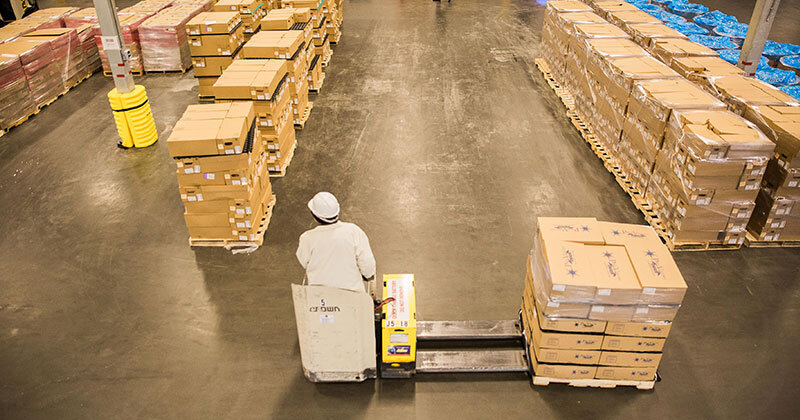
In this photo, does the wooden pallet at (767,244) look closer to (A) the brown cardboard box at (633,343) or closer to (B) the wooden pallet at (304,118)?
(A) the brown cardboard box at (633,343)

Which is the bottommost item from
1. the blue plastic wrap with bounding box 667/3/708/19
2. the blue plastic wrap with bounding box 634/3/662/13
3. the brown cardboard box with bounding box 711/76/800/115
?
the blue plastic wrap with bounding box 667/3/708/19

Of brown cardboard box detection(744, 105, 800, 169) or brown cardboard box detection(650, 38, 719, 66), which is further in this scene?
brown cardboard box detection(650, 38, 719, 66)

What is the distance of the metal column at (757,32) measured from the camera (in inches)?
293

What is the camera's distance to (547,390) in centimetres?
436

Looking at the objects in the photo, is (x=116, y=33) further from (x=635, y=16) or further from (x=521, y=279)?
(x=635, y=16)

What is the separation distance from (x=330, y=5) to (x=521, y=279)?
389 inches

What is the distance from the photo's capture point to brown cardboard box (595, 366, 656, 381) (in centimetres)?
424

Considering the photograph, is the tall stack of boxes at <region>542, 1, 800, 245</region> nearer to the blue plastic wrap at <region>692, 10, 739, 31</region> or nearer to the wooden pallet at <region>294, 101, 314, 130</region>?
the blue plastic wrap at <region>692, 10, 739, 31</region>

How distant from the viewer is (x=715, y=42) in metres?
10.6

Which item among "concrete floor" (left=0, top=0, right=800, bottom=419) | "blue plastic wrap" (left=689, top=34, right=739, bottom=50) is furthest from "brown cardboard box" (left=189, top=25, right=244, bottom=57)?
"blue plastic wrap" (left=689, top=34, right=739, bottom=50)

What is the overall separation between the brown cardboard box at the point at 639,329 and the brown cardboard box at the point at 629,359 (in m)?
0.21

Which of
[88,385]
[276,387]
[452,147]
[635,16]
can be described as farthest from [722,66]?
[88,385]

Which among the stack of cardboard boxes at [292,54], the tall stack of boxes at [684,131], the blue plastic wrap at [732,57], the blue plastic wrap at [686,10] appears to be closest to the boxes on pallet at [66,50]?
the stack of cardboard boxes at [292,54]

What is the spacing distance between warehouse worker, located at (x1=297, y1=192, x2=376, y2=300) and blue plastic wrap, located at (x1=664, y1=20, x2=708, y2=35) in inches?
425
